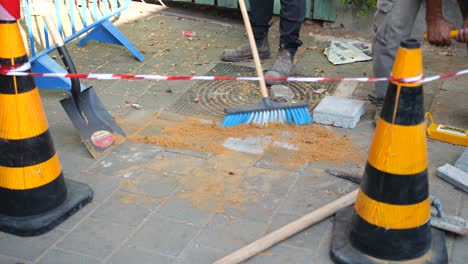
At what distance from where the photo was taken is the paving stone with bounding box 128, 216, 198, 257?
9.67 feet

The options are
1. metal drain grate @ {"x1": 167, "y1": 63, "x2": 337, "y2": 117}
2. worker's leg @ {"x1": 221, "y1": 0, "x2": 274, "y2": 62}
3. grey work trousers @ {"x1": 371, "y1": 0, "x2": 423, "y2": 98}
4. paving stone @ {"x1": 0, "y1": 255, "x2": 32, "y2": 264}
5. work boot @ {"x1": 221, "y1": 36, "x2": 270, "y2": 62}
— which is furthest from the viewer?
work boot @ {"x1": 221, "y1": 36, "x2": 270, "y2": 62}

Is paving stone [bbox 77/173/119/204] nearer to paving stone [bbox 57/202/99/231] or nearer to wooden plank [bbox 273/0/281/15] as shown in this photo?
paving stone [bbox 57/202/99/231]

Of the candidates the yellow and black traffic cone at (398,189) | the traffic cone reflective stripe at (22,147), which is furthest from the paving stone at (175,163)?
the yellow and black traffic cone at (398,189)

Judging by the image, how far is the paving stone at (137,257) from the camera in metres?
2.85

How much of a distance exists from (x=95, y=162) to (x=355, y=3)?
379cm

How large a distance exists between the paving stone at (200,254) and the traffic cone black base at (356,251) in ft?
1.81

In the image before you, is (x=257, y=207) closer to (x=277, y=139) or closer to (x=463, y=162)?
(x=277, y=139)

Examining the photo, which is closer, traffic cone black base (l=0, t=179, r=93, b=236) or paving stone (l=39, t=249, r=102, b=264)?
paving stone (l=39, t=249, r=102, b=264)

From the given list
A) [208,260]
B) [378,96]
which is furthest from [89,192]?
[378,96]

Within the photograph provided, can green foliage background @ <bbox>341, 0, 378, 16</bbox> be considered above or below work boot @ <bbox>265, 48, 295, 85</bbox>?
above

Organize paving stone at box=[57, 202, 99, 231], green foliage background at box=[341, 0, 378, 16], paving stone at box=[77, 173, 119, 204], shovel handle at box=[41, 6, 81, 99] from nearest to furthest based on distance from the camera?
paving stone at box=[57, 202, 99, 231] < paving stone at box=[77, 173, 119, 204] < shovel handle at box=[41, 6, 81, 99] < green foliage background at box=[341, 0, 378, 16]

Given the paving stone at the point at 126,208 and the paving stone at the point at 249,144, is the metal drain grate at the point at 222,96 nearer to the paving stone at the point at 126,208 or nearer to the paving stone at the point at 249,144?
the paving stone at the point at 249,144

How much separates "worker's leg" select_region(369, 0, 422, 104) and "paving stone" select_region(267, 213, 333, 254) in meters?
1.61

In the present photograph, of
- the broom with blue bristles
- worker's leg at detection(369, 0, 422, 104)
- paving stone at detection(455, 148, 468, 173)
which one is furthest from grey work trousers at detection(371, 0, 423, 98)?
paving stone at detection(455, 148, 468, 173)
